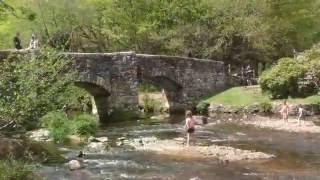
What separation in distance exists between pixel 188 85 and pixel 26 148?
91.5 feet

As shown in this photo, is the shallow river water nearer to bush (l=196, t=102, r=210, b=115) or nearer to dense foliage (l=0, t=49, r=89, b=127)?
dense foliage (l=0, t=49, r=89, b=127)

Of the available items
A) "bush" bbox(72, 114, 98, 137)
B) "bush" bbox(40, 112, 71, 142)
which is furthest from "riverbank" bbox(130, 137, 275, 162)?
"bush" bbox(40, 112, 71, 142)

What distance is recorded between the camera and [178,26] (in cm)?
5712

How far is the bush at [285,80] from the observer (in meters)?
43.3

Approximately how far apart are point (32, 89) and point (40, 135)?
8914mm

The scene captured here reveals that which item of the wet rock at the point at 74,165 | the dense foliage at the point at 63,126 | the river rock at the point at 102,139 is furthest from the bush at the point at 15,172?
the river rock at the point at 102,139

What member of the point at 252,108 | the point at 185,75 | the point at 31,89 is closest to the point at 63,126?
the point at 31,89

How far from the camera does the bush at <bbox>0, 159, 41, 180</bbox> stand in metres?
16.0

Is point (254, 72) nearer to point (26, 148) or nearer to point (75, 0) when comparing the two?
point (75, 0)

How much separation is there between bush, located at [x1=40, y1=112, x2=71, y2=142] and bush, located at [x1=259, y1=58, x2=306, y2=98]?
62.3ft

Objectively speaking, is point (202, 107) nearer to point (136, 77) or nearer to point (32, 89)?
point (136, 77)

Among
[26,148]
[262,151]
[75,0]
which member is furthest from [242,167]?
[75,0]

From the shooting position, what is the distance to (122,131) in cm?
3531

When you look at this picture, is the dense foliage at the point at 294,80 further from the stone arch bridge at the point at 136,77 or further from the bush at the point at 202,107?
the stone arch bridge at the point at 136,77
